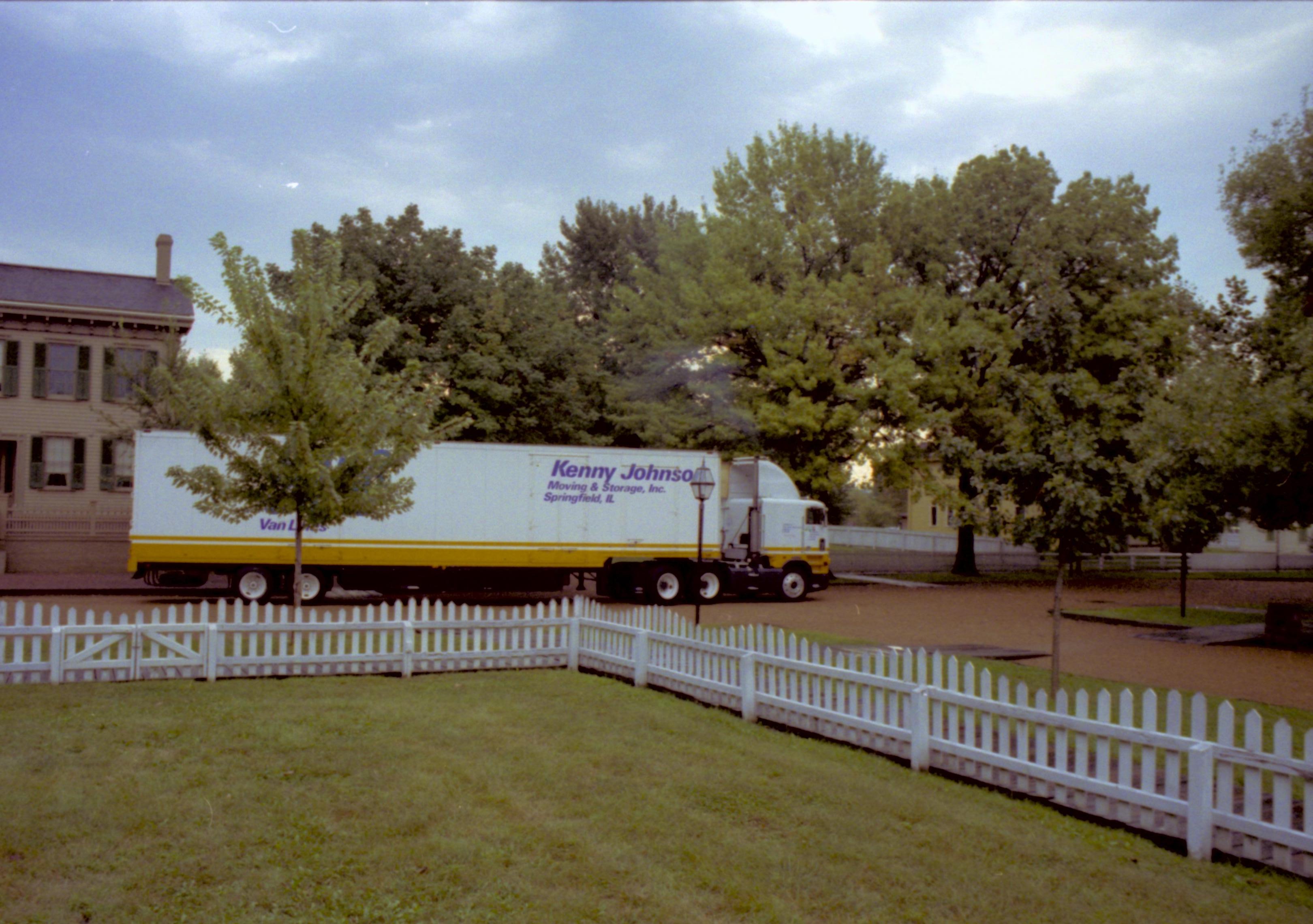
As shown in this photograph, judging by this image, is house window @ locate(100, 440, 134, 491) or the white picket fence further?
Answer: house window @ locate(100, 440, 134, 491)

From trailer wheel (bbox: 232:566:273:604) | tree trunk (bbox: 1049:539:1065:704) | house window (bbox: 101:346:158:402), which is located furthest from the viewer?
house window (bbox: 101:346:158:402)

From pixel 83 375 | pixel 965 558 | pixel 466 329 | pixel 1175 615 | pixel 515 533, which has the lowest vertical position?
pixel 1175 615

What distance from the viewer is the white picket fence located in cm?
605

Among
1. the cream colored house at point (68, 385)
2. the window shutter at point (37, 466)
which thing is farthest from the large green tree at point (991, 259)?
the window shutter at point (37, 466)

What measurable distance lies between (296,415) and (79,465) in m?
25.2

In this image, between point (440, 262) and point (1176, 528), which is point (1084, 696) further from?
point (440, 262)

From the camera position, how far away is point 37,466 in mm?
32719

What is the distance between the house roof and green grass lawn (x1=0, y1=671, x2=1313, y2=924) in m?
28.4

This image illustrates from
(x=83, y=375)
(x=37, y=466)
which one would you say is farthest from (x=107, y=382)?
(x=37, y=466)

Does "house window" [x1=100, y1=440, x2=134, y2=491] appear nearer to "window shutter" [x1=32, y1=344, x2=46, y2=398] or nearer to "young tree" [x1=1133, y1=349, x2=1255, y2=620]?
"window shutter" [x1=32, y1=344, x2=46, y2=398]

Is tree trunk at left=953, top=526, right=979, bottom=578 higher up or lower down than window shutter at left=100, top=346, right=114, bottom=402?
lower down

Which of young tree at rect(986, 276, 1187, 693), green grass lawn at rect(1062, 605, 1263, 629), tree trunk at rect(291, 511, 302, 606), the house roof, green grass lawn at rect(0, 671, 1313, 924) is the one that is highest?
the house roof

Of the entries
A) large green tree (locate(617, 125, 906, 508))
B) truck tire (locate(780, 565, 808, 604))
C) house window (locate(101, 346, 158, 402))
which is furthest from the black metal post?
house window (locate(101, 346, 158, 402))

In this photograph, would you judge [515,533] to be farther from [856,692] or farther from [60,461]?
[60,461]
